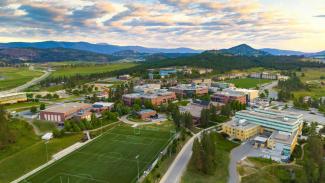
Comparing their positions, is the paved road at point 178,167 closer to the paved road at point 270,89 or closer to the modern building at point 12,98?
the modern building at point 12,98

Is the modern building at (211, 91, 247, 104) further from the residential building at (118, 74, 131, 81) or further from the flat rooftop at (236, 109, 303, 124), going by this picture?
the residential building at (118, 74, 131, 81)

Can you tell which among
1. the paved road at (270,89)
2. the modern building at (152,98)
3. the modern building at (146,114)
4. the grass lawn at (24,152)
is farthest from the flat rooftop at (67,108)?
the paved road at (270,89)

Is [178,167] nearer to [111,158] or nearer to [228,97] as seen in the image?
[111,158]

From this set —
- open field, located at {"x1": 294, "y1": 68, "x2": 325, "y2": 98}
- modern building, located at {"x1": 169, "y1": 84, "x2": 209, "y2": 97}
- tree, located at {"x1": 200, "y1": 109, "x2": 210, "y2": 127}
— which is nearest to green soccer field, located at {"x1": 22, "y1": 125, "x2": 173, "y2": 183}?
tree, located at {"x1": 200, "y1": 109, "x2": 210, "y2": 127}

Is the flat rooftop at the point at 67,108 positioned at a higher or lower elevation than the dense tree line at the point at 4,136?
higher

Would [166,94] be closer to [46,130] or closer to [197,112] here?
[197,112]
